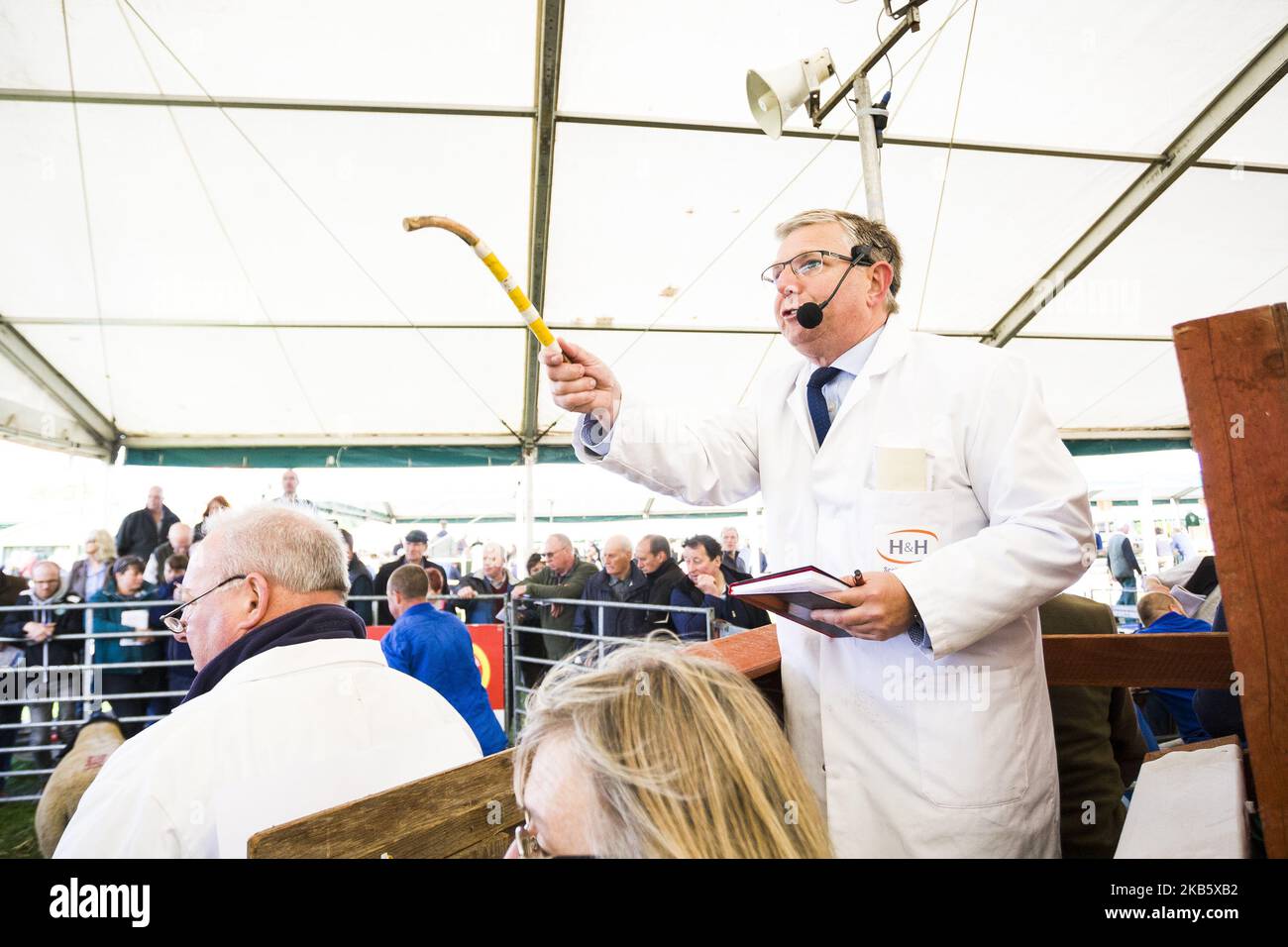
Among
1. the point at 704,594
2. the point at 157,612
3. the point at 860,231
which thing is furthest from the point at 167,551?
the point at 860,231

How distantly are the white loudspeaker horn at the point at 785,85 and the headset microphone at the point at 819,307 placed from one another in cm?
206

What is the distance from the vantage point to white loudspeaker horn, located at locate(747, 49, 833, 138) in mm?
3480

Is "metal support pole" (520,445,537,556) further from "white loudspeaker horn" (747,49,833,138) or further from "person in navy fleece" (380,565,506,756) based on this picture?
"white loudspeaker horn" (747,49,833,138)

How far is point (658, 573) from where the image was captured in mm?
5316

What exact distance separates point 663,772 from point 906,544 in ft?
2.99

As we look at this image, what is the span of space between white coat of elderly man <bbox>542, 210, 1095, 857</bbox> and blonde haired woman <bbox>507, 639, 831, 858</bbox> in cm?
52

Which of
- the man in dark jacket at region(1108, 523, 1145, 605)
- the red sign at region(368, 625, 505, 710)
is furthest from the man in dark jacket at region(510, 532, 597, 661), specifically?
the man in dark jacket at region(1108, 523, 1145, 605)

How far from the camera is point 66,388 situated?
7.55 meters

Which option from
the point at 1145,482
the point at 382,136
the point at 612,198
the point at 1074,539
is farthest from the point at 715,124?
the point at 1145,482

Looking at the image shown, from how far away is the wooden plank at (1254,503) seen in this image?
2.95 ft

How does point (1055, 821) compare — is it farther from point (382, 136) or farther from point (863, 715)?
point (382, 136)

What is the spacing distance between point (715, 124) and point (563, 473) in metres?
5.06

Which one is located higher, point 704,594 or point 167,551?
point 167,551

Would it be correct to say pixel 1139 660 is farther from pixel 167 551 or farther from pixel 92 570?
pixel 92 570
